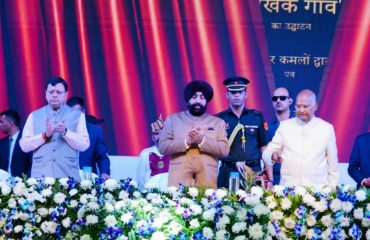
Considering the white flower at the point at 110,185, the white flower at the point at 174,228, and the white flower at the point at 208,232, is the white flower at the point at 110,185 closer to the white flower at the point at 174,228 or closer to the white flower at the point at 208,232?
the white flower at the point at 174,228

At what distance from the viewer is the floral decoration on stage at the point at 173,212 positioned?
12.7 feet

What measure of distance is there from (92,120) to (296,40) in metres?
1.94

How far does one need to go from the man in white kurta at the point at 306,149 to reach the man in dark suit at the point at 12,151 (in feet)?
6.00

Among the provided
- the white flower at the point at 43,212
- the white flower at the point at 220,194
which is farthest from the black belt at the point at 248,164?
the white flower at the point at 43,212

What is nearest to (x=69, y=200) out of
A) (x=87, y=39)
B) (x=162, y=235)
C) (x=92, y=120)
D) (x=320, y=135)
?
(x=162, y=235)

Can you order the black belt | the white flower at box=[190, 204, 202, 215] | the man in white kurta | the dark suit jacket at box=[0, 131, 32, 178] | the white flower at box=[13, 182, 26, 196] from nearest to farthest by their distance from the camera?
the white flower at box=[190, 204, 202, 215] → the white flower at box=[13, 182, 26, 196] → the man in white kurta → the black belt → the dark suit jacket at box=[0, 131, 32, 178]

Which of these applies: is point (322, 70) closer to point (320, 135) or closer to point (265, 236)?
point (320, 135)

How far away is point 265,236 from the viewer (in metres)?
3.85

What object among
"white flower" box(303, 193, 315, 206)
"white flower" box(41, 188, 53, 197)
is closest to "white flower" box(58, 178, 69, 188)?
"white flower" box(41, 188, 53, 197)

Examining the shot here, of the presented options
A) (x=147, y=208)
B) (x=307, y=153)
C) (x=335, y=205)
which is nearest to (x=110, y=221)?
(x=147, y=208)

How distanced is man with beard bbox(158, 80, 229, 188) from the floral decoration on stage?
766 millimetres

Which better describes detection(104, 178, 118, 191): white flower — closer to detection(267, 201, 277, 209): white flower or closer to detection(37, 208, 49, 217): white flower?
detection(37, 208, 49, 217): white flower

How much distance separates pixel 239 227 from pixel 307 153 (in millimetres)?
1436

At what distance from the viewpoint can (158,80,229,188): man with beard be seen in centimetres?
498
